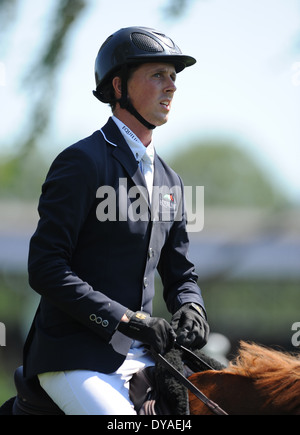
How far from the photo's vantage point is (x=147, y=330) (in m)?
2.90

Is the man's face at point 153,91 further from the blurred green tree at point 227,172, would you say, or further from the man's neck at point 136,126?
the blurred green tree at point 227,172

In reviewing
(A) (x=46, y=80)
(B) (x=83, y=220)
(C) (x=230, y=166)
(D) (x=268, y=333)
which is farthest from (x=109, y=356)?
(C) (x=230, y=166)

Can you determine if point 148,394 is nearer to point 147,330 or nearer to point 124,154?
point 147,330

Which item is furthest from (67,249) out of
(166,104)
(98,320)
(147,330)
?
(166,104)

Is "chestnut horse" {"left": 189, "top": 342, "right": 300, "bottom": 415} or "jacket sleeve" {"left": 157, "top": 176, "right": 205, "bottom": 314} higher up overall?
"jacket sleeve" {"left": 157, "top": 176, "right": 205, "bottom": 314}

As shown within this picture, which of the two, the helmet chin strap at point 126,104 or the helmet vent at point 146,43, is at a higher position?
the helmet vent at point 146,43

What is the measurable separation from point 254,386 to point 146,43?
1781 millimetres

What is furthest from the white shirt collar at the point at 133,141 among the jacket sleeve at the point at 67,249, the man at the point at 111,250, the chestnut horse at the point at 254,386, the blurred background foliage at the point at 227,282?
the blurred background foliage at the point at 227,282

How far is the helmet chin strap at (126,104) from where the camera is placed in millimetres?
3412

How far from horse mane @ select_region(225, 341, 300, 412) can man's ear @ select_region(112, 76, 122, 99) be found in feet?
4.77

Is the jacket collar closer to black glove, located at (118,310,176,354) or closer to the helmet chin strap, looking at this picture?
the helmet chin strap

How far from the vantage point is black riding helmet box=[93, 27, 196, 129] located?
11.1ft

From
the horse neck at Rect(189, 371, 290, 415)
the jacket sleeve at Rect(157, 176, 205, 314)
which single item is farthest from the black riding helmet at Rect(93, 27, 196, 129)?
the horse neck at Rect(189, 371, 290, 415)

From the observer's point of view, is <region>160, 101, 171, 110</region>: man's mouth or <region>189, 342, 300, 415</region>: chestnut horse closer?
<region>189, 342, 300, 415</region>: chestnut horse
